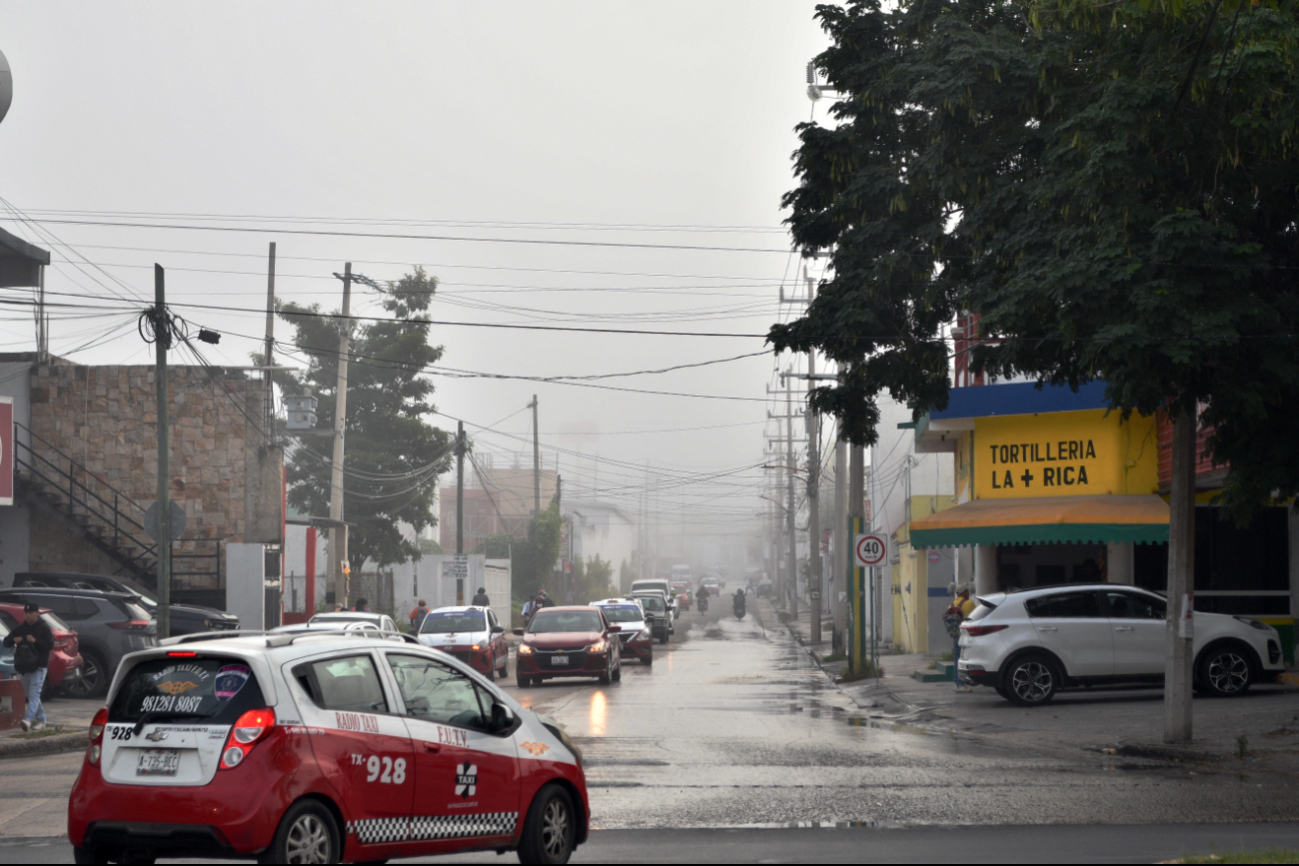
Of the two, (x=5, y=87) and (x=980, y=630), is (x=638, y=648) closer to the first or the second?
(x=980, y=630)

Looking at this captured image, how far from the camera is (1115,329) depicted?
43.8 feet

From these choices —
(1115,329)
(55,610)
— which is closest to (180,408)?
(55,610)

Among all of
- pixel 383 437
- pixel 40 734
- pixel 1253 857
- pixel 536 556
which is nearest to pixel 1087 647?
pixel 1253 857

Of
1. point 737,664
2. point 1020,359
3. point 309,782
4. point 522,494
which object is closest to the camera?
point 309,782

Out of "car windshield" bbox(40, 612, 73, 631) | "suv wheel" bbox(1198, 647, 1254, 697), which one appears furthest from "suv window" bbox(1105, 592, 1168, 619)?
"car windshield" bbox(40, 612, 73, 631)

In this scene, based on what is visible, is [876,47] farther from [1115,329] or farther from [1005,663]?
[1005,663]

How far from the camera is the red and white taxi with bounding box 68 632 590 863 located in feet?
23.6

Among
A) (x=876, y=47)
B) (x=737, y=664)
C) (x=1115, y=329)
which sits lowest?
(x=737, y=664)

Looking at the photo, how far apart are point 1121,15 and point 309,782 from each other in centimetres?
1086

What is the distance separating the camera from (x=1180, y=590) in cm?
1568

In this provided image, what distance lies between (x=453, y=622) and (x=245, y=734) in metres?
22.4

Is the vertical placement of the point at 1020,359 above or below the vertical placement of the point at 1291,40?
below

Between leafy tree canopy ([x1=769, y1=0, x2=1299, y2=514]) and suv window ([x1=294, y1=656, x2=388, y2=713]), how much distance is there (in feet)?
25.7

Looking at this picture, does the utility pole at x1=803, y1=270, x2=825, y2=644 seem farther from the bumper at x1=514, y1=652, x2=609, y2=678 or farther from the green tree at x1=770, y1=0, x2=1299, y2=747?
the green tree at x1=770, y1=0, x2=1299, y2=747
